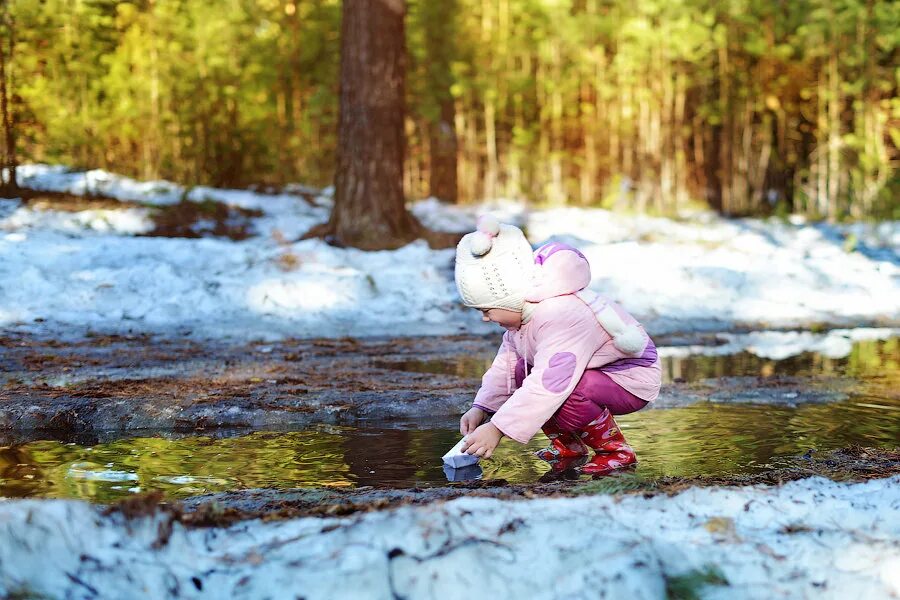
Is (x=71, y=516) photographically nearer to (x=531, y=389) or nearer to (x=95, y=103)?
(x=531, y=389)

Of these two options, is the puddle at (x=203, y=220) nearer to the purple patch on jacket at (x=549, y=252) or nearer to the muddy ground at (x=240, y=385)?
the muddy ground at (x=240, y=385)

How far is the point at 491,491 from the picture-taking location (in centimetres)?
266

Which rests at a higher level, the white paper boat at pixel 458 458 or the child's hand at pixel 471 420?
the child's hand at pixel 471 420

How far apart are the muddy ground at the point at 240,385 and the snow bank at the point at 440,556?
2.02 m

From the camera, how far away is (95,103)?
39.2 feet

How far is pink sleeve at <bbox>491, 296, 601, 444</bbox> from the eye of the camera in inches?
115

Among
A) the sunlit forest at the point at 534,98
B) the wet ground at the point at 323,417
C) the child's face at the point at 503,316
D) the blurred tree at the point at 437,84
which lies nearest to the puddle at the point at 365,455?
the wet ground at the point at 323,417

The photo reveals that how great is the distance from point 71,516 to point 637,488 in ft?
4.43

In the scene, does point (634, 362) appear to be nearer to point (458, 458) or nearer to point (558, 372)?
point (558, 372)

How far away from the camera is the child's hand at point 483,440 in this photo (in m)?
2.93

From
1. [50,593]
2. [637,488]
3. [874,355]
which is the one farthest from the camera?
[874,355]

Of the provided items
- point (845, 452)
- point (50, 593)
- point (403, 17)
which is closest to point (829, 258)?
point (403, 17)

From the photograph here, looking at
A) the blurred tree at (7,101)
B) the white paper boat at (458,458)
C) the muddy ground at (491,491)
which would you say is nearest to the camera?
the muddy ground at (491,491)

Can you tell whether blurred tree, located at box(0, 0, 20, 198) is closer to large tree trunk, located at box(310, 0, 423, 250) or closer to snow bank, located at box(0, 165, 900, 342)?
snow bank, located at box(0, 165, 900, 342)
